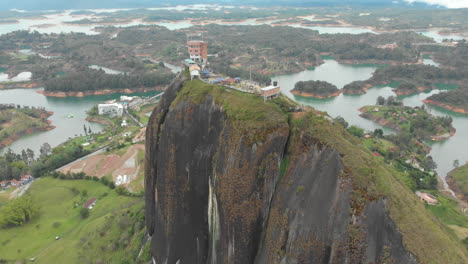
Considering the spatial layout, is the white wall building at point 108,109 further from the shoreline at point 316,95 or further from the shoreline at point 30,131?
the shoreline at point 316,95

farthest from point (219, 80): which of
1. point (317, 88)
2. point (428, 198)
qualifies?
point (317, 88)

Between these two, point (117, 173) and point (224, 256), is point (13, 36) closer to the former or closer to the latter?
point (117, 173)

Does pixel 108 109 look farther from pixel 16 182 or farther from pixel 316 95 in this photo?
pixel 316 95

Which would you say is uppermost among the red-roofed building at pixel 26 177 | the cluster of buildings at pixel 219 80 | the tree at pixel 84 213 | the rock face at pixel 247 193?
the cluster of buildings at pixel 219 80

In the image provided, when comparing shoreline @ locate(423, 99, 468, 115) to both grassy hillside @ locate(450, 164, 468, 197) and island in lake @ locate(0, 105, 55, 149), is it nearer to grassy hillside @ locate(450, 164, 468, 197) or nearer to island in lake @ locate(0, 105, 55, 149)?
grassy hillside @ locate(450, 164, 468, 197)

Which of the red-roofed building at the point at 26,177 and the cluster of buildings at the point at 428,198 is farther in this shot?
the red-roofed building at the point at 26,177

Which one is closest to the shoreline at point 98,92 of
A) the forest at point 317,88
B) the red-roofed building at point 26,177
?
the forest at point 317,88

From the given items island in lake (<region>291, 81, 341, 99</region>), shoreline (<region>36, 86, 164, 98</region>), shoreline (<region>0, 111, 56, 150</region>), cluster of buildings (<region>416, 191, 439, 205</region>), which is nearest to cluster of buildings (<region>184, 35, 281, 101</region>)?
cluster of buildings (<region>416, 191, 439, 205</region>)
